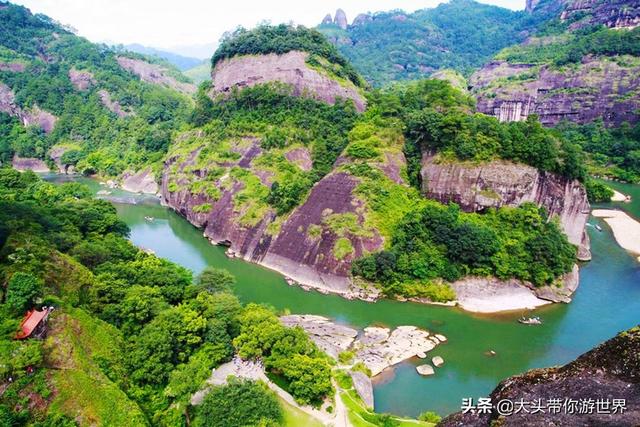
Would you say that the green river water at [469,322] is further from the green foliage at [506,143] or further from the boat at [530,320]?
the green foliage at [506,143]

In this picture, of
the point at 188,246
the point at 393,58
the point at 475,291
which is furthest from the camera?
the point at 393,58

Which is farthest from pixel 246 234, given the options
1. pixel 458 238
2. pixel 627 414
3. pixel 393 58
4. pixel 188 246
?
pixel 393 58

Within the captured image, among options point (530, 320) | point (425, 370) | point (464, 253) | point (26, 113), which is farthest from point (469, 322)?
point (26, 113)

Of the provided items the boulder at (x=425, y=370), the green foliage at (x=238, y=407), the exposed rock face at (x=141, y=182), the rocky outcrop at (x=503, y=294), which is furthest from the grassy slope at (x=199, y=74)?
the green foliage at (x=238, y=407)

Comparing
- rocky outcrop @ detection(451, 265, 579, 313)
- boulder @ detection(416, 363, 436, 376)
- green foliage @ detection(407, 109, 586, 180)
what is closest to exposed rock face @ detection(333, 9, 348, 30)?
green foliage @ detection(407, 109, 586, 180)

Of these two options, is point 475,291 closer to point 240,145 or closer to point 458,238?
point 458,238
